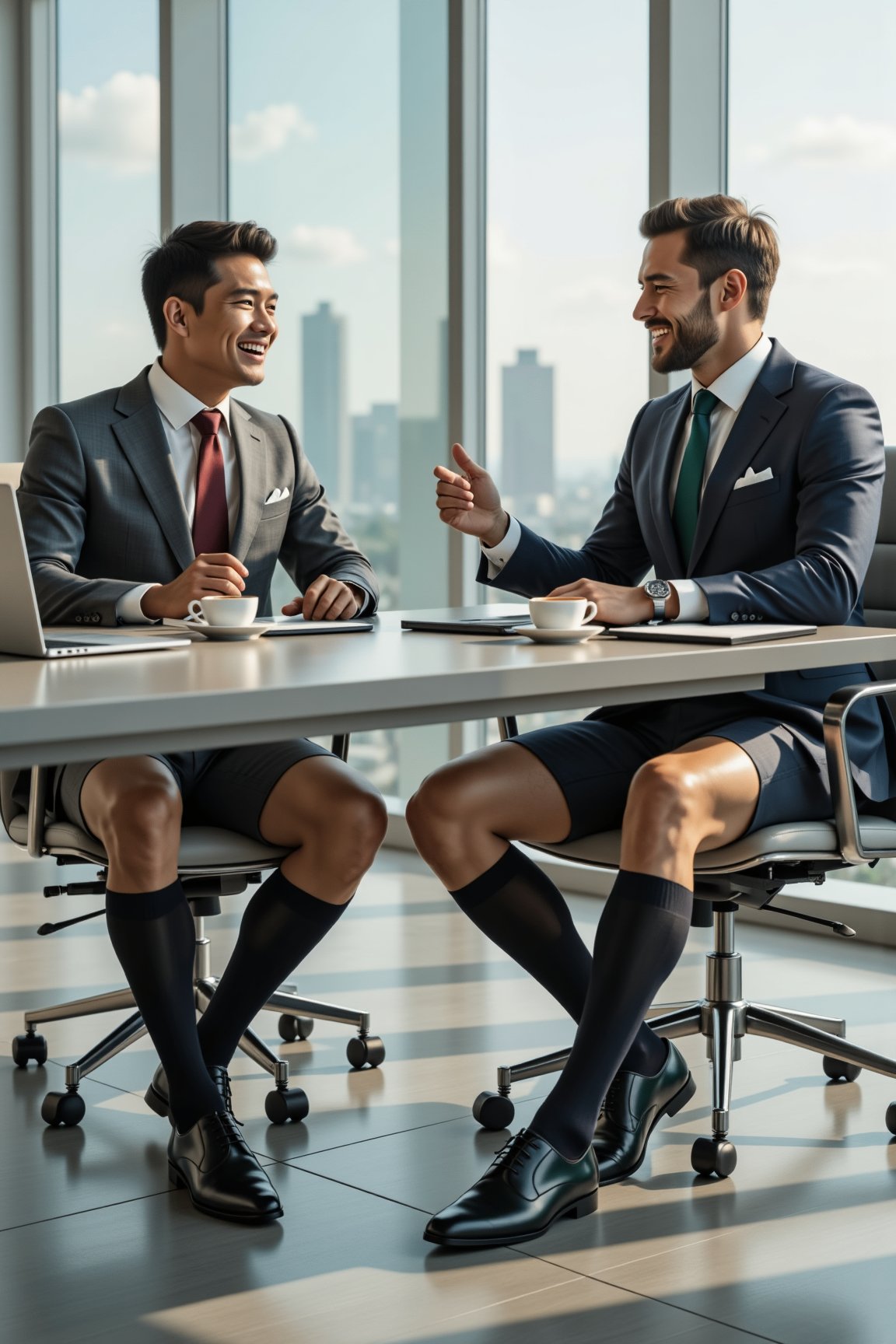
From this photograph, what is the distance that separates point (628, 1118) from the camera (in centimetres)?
230

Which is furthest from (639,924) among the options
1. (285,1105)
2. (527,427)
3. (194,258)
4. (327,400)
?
(327,400)

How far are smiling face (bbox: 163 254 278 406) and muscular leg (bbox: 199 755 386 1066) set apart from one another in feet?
2.73

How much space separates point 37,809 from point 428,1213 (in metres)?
0.80

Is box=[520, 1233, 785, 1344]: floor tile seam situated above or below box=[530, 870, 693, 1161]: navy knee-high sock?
below

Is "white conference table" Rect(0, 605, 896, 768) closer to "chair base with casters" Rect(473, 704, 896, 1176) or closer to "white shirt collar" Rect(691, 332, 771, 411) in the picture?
"chair base with casters" Rect(473, 704, 896, 1176)

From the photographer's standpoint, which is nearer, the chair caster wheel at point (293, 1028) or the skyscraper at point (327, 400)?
the chair caster wheel at point (293, 1028)

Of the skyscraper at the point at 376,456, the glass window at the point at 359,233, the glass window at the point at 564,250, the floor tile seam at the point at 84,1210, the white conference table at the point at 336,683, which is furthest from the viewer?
the skyscraper at the point at 376,456

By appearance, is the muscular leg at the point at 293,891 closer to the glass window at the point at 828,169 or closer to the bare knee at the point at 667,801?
the bare knee at the point at 667,801

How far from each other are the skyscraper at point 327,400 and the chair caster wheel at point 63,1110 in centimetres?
286

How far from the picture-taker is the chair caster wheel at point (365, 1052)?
2.81 meters

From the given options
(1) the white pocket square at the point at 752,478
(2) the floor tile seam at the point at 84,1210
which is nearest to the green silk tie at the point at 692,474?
(1) the white pocket square at the point at 752,478

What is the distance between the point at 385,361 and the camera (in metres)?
4.93

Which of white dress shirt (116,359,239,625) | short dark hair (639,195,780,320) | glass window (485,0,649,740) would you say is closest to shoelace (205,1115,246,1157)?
white dress shirt (116,359,239,625)

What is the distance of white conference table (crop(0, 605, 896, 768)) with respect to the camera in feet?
4.62
